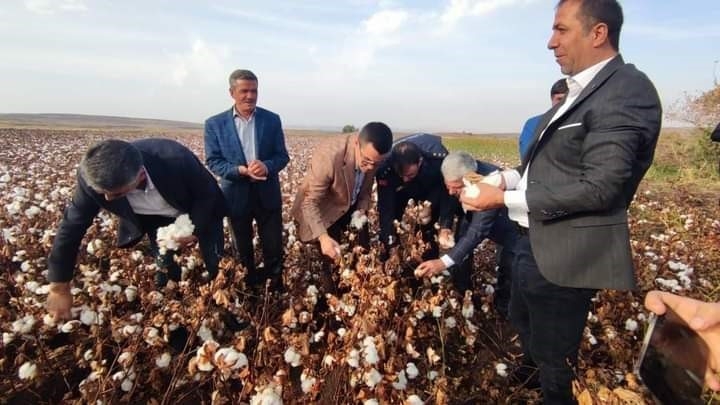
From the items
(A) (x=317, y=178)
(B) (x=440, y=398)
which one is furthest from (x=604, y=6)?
(A) (x=317, y=178)

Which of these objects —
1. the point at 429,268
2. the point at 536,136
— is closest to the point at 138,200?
the point at 429,268

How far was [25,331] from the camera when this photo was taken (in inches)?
86.0

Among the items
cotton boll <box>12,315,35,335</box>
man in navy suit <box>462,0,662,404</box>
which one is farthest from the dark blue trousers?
cotton boll <box>12,315,35,335</box>

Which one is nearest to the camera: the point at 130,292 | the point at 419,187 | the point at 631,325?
the point at 130,292

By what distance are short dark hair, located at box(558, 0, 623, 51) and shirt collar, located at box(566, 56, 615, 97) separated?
0.12 m

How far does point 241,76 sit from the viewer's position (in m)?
3.72

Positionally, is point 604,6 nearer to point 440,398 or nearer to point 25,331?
point 440,398

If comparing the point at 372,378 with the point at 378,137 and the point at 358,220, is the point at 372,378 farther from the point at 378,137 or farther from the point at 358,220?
the point at 378,137

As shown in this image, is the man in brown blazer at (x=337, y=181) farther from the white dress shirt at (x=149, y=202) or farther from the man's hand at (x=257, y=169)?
the white dress shirt at (x=149, y=202)

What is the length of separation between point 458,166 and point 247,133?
6.77ft

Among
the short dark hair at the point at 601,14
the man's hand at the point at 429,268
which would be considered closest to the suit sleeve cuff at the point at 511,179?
the short dark hair at the point at 601,14

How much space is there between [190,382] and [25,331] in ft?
2.89

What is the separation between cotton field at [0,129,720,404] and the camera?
73.3 inches

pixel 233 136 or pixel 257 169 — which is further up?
pixel 233 136
